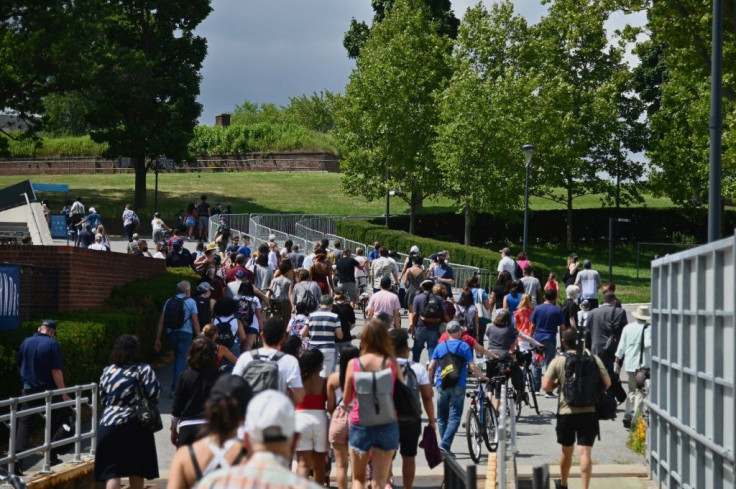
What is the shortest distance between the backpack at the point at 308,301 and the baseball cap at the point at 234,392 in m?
9.72

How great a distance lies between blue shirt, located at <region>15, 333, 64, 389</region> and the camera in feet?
39.7

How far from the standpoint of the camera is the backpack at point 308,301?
1560 cm

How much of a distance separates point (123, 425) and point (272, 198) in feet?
200

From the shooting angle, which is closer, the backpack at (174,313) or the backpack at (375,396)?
the backpack at (375,396)

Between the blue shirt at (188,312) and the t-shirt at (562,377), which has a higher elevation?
the blue shirt at (188,312)

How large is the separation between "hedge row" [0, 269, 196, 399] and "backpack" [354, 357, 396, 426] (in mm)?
5603

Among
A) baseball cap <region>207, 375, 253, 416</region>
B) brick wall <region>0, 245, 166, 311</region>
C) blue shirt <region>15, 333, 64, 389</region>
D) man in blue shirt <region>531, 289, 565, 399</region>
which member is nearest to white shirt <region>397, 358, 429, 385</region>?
blue shirt <region>15, 333, 64, 389</region>

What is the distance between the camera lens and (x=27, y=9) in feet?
153

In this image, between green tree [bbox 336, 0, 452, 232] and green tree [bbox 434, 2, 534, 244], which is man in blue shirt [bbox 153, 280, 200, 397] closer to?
green tree [bbox 434, 2, 534, 244]

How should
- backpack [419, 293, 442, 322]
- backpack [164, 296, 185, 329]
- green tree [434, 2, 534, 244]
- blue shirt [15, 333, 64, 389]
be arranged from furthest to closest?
green tree [434, 2, 534, 244], backpack [419, 293, 442, 322], backpack [164, 296, 185, 329], blue shirt [15, 333, 64, 389]

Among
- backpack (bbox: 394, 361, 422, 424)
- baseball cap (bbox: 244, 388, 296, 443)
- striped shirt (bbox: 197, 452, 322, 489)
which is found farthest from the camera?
backpack (bbox: 394, 361, 422, 424)

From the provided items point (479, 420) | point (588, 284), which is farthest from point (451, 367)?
point (588, 284)

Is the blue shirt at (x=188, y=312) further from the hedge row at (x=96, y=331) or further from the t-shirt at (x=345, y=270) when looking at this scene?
the t-shirt at (x=345, y=270)

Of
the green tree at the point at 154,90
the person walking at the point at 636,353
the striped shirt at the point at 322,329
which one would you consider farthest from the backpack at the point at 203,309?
the green tree at the point at 154,90
